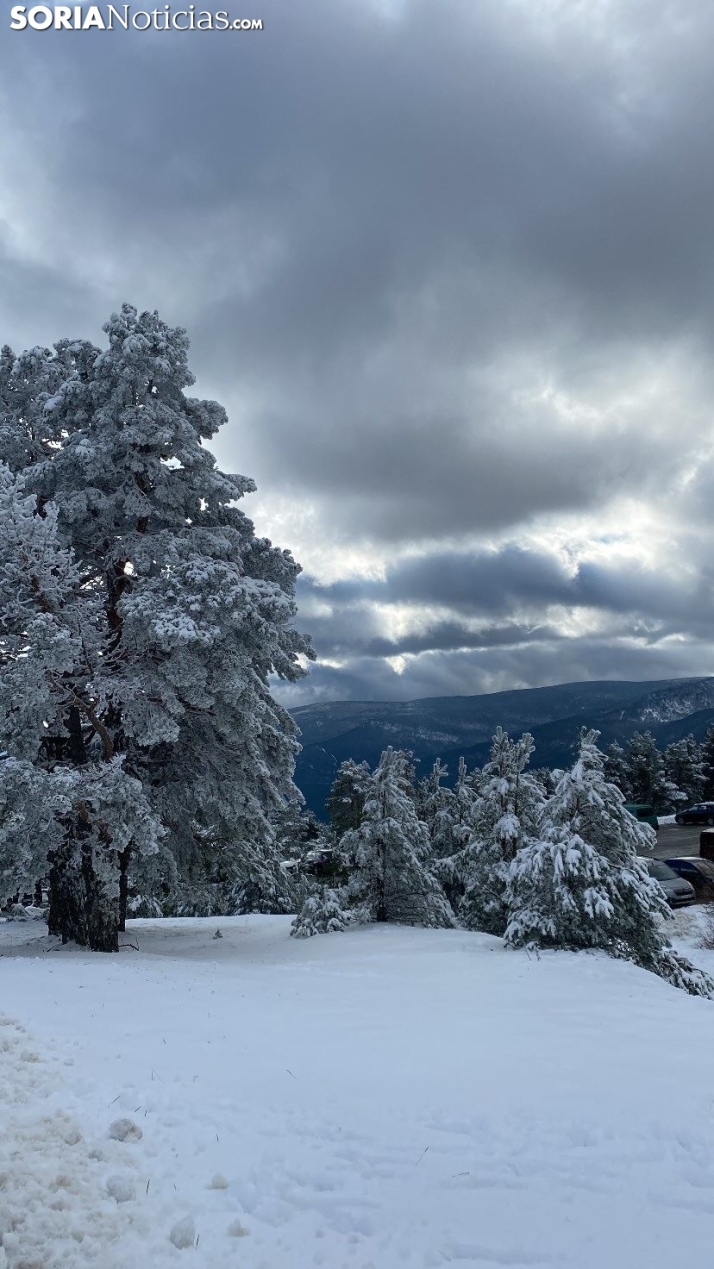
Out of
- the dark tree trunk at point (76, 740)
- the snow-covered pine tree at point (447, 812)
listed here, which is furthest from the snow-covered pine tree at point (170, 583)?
the snow-covered pine tree at point (447, 812)

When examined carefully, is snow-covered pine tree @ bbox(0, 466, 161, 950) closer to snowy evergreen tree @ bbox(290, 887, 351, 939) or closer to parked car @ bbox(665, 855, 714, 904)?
snowy evergreen tree @ bbox(290, 887, 351, 939)

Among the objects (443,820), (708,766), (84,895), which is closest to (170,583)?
(84,895)

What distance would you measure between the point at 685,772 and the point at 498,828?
50.6 m

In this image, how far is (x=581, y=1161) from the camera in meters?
4.55

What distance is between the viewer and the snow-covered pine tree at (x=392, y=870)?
1706 cm

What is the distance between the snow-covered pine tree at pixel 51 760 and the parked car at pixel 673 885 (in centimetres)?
1756

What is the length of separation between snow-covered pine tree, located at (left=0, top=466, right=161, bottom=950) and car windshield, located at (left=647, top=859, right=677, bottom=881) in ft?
62.4

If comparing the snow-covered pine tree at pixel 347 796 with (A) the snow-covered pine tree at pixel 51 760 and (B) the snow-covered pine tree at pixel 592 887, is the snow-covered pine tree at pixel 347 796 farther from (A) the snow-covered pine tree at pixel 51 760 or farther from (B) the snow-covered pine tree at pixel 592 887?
(B) the snow-covered pine tree at pixel 592 887

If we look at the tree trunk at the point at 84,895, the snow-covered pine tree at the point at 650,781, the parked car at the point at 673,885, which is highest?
the tree trunk at the point at 84,895

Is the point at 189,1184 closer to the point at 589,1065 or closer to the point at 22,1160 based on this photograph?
the point at 22,1160

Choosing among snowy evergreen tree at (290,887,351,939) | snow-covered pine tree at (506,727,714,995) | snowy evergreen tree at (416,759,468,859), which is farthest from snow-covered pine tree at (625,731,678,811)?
snow-covered pine tree at (506,727,714,995)

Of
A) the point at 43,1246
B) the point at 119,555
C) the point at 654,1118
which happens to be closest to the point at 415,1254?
the point at 43,1246

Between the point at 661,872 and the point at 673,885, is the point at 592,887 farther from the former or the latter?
the point at 661,872

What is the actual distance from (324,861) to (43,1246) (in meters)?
43.0
